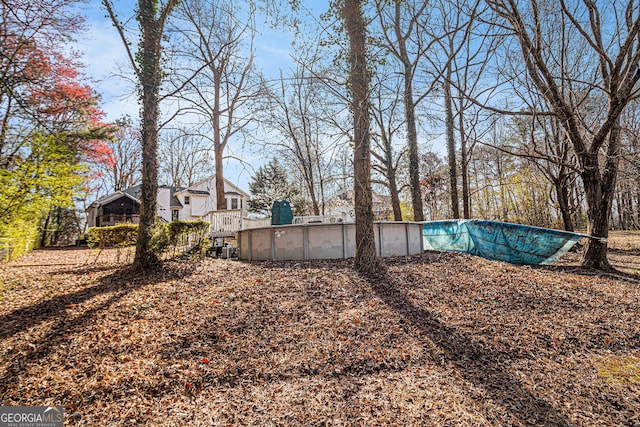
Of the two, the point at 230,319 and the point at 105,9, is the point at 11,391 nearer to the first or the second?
the point at 230,319

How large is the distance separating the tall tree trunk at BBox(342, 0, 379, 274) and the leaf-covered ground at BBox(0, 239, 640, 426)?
1.85 ft

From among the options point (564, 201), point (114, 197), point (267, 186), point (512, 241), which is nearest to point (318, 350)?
point (512, 241)

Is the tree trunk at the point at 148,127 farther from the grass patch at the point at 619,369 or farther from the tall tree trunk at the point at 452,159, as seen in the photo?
the tall tree trunk at the point at 452,159

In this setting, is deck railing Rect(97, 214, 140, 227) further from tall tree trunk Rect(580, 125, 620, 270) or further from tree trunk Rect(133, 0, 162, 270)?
tall tree trunk Rect(580, 125, 620, 270)

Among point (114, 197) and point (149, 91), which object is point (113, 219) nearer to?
point (114, 197)

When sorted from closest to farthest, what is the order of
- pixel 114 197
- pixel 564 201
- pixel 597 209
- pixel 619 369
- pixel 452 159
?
pixel 619 369 → pixel 597 209 → pixel 564 201 → pixel 452 159 → pixel 114 197

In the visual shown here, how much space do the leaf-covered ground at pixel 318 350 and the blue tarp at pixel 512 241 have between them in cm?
152

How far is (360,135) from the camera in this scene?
5.16 meters

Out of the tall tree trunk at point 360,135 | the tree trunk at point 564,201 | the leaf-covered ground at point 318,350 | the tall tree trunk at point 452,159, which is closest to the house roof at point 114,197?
the leaf-covered ground at point 318,350

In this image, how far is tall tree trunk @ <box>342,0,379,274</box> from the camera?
4855 millimetres

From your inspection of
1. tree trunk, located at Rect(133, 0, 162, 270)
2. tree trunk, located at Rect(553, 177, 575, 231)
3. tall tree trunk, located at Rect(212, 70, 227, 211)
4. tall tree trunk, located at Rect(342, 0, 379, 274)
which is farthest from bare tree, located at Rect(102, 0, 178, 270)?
tree trunk, located at Rect(553, 177, 575, 231)

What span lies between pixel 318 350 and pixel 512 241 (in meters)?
5.70

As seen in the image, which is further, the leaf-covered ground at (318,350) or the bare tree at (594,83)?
the bare tree at (594,83)

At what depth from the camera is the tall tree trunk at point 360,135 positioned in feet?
15.9
